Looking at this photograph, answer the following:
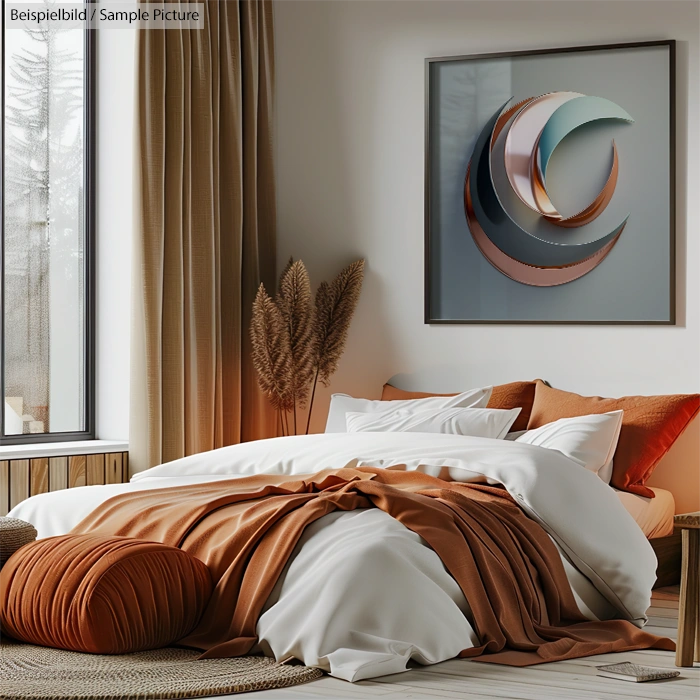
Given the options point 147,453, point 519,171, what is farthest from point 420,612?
point 519,171

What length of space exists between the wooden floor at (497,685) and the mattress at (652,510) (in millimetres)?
1281

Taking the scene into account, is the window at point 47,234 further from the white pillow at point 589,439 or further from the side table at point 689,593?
the side table at point 689,593

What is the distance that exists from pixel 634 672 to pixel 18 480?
105 inches

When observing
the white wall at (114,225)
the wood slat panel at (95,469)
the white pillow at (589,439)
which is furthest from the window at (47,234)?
the white pillow at (589,439)

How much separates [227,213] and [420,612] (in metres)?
2.92

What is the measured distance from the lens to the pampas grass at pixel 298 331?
525 centimetres

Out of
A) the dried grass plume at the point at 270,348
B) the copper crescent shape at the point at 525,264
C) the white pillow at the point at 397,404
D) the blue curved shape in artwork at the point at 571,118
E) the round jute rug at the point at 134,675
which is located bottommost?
the round jute rug at the point at 134,675

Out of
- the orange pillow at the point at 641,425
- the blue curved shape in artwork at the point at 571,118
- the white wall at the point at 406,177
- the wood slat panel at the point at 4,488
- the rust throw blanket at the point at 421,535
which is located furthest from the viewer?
the blue curved shape in artwork at the point at 571,118

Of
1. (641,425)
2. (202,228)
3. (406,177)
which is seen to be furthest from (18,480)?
(641,425)

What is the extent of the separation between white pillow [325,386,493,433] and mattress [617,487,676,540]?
770mm

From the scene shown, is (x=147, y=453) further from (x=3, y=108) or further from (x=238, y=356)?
(x=3, y=108)

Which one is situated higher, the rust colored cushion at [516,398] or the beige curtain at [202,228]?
the beige curtain at [202,228]

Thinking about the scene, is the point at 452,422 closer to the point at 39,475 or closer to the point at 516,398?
the point at 516,398

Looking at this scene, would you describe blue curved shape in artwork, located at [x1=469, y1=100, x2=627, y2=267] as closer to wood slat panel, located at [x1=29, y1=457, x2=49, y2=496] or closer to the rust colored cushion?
the rust colored cushion
